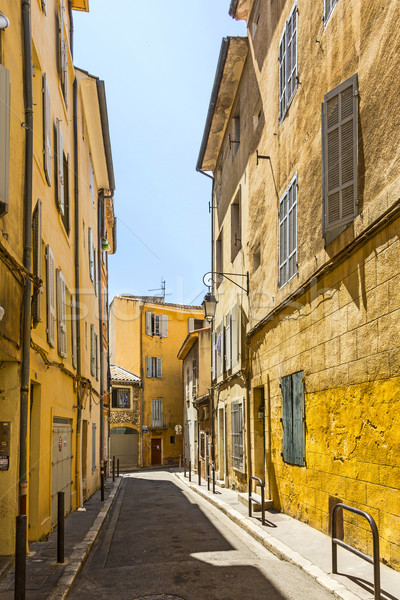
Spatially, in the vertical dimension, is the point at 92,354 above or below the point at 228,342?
below

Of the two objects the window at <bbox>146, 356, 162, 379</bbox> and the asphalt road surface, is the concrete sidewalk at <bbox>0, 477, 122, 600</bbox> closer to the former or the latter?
the asphalt road surface

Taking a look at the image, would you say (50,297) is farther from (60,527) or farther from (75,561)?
(75,561)

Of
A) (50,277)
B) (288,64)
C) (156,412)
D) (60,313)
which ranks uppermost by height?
(288,64)

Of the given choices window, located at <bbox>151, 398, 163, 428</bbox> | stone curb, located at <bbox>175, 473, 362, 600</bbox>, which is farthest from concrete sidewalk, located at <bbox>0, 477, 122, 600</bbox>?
window, located at <bbox>151, 398, 163, 428</bbox>

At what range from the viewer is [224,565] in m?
7.33

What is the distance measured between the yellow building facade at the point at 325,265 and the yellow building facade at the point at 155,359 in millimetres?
28417

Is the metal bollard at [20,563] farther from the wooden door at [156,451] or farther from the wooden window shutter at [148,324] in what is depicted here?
the wooden window shutter at [148,324]

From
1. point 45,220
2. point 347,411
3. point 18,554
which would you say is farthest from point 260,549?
point 45,220

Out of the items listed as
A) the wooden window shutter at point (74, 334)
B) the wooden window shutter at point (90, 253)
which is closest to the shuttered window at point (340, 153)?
the wooden window shutter at point (74, 334)

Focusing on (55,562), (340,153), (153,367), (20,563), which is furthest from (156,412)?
(20,563)

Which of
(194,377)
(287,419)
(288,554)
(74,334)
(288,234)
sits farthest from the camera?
(194,377)

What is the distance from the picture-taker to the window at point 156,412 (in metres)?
42.3

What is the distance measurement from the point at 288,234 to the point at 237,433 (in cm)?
668

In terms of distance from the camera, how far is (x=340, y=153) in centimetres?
794
